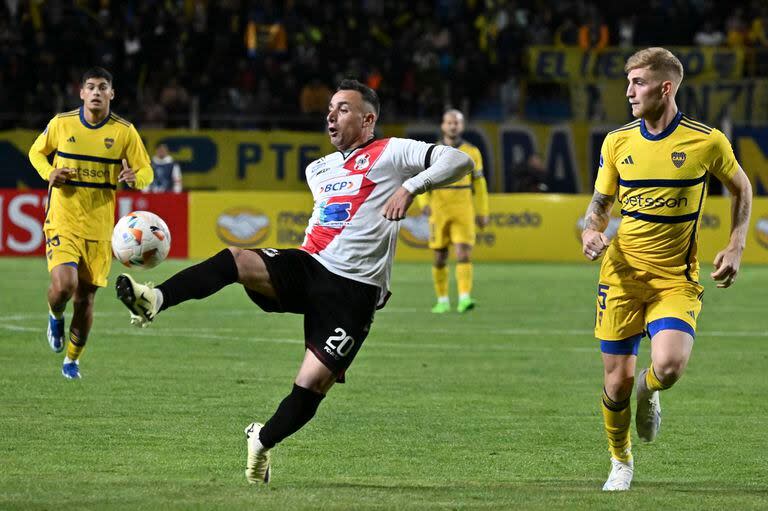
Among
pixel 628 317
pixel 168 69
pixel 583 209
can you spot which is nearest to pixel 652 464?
pixel 628 317

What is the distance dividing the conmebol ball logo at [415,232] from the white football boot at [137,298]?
1891 centimetres

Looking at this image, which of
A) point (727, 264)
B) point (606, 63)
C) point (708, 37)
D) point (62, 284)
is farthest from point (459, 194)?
point (708, 37)

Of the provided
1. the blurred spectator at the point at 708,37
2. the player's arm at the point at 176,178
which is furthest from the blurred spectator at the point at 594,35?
the player's arm at the point at 176,178

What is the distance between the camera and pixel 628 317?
22.6 feet

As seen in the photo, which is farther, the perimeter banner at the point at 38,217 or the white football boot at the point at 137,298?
the perimeter banner at the point at 38,217

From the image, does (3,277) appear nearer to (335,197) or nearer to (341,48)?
(341,48)

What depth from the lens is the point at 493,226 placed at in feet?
82.9

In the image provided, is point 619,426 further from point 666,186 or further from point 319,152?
point 319,152

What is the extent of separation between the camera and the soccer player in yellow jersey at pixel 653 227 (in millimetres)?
6793

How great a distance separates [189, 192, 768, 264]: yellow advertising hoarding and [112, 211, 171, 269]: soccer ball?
677 inches

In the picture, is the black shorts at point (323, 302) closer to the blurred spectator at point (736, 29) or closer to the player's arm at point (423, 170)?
the player's arm at point (423, 170)

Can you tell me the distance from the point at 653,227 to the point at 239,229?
1809cm

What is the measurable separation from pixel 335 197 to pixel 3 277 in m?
15.1

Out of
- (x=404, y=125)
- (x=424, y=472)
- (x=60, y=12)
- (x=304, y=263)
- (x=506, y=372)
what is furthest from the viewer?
(x=60, y=12)
